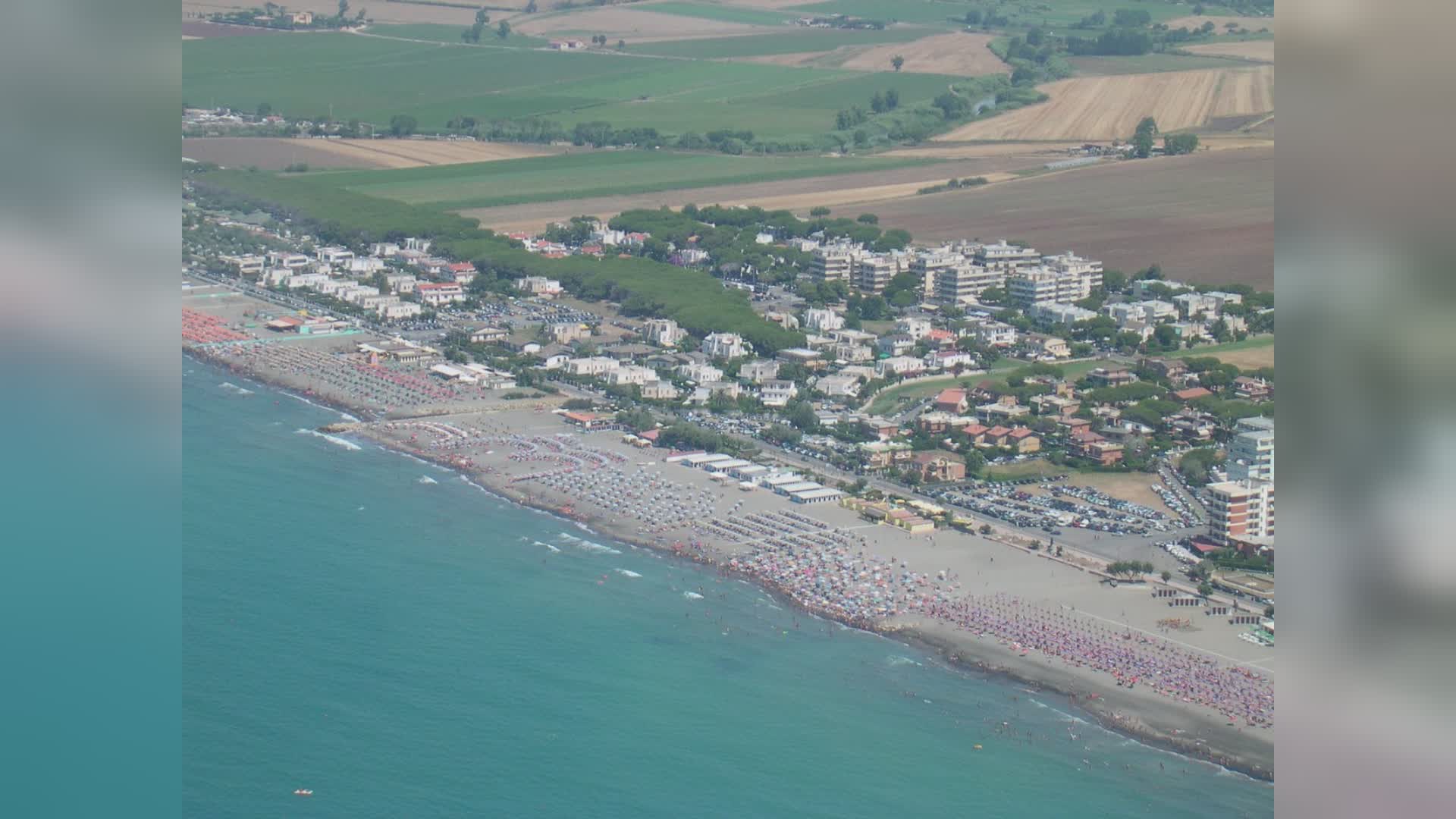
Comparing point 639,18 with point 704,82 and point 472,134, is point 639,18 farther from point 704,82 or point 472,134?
point 472,134

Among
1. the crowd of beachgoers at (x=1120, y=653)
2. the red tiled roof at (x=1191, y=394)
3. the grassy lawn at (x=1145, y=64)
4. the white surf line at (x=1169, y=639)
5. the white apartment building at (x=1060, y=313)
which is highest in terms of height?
the grassy lawn at (x=1145, y=64)

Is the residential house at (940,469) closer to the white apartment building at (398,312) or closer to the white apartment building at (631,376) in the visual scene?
the white apartment building at (631,376)

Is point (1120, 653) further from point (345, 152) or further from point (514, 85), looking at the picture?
point (514, 85)

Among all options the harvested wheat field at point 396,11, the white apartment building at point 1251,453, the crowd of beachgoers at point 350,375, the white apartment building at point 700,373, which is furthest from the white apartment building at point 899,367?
the harvested wheat field at point 396,11

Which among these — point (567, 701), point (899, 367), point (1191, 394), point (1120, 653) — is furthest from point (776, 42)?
point (567, 701)

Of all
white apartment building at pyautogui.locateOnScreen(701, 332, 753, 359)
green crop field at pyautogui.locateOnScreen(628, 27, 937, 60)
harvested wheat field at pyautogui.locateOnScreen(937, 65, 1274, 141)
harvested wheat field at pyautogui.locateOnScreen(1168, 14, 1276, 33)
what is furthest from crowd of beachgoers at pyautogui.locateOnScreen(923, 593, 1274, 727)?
harvested wheat field at pyautogui.locateOnScreen(1168, 14, 1276, 33)

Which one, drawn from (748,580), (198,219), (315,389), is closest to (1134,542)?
(748,580)
